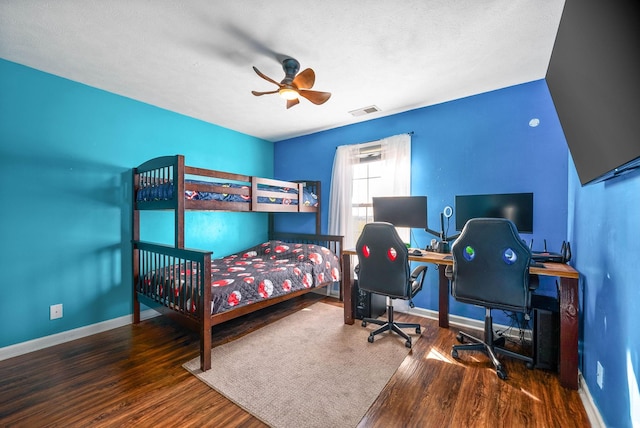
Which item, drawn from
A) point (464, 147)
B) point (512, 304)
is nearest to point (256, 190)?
point (464, 147)

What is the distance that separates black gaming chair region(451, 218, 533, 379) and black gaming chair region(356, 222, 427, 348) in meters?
0.37

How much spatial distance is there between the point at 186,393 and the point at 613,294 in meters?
2.48

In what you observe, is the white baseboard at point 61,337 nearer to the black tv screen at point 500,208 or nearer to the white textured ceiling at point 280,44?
the white textured ceiling at point 280,44

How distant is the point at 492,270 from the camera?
1969mm

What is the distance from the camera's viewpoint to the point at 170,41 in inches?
78.4

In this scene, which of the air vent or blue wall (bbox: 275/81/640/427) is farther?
the air vent

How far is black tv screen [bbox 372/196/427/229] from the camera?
292 cm

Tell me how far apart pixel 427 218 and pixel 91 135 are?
3.56 m

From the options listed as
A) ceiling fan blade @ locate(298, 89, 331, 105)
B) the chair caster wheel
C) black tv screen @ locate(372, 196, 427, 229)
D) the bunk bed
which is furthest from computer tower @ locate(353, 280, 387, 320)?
ceiling fan blade @ locate(298, 89, 331, 105)

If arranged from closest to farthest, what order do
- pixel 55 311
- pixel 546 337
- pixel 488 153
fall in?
pixel 546 337
pixel 55 311
pixel 488 153

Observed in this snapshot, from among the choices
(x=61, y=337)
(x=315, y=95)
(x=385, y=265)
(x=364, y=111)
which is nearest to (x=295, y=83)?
(x=315, y=95)

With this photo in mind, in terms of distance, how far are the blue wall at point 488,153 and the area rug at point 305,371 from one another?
3.98 feet

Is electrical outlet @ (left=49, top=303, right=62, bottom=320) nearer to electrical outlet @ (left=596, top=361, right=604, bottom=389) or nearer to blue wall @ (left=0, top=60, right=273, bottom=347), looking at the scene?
blue wall @ (left=0, top=60, right=273, bottom=347)

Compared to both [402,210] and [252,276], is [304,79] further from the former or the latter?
[252,276]
